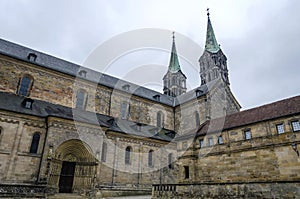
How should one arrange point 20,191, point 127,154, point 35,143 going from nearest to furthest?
point 20,191, point 35,143, point 127,154

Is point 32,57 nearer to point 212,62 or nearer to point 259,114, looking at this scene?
point 259,114

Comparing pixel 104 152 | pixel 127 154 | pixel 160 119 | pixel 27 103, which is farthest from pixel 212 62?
pixel 27 103

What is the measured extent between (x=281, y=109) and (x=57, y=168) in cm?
1628

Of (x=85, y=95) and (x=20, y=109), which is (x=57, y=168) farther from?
(x=85, y=95)

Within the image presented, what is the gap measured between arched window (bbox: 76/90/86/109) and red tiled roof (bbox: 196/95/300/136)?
38.2 feet

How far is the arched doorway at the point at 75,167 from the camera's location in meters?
14.9

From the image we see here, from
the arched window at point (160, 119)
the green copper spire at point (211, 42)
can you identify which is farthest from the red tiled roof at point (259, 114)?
the green copper spire at point (211, 42)

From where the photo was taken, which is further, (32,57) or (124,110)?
(124,110)

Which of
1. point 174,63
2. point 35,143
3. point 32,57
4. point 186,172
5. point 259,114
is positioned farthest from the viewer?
point 174,63

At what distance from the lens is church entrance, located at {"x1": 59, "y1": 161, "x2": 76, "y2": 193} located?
1510cm

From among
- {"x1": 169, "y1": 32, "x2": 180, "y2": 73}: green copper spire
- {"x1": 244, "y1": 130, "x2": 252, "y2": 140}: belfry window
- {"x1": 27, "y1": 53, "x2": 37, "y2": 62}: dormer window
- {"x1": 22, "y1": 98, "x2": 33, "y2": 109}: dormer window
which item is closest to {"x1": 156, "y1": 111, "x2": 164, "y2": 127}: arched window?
{"x1": 244, "y1": 130, "x2": 252, "y2": 140}: belfry window

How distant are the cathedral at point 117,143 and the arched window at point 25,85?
84 mm

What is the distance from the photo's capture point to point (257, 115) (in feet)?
52.4

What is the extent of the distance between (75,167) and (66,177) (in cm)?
93
